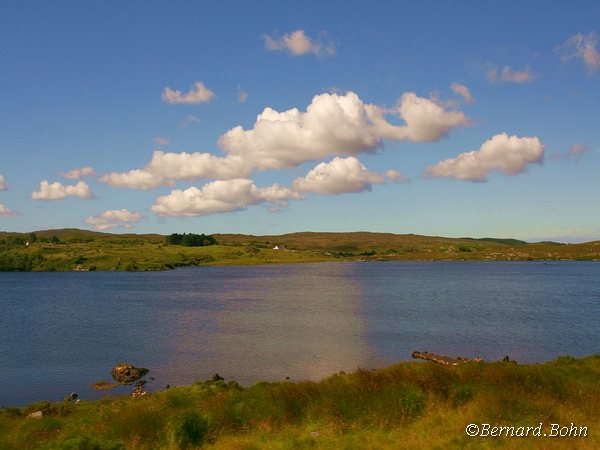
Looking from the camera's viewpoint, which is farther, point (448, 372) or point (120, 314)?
point (120, 314)

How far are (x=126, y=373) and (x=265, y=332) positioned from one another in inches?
1292

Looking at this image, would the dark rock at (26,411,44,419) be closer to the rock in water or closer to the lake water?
the lake water

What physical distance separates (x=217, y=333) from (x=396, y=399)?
65.5m

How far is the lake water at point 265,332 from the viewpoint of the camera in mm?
59875

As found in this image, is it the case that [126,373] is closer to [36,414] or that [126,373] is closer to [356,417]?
[36,414]

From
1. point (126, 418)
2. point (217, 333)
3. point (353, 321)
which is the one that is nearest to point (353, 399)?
point (126, 418)

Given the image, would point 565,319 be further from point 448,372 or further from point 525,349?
point 448,372

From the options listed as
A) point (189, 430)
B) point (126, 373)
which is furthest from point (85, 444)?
point (126, 373)

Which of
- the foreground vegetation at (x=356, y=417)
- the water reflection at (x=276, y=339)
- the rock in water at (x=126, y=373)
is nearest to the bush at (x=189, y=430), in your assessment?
the foreground vegetation at (x=356, y=417)

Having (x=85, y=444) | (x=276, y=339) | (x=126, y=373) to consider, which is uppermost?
(x=85, y=444)

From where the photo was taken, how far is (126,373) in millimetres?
56469

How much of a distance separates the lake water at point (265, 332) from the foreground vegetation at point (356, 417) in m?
→ 26.7

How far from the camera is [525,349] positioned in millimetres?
69688

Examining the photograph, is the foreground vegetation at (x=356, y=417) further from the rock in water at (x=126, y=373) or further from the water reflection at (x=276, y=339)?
the water reflection at (x=276, y=339)
